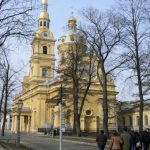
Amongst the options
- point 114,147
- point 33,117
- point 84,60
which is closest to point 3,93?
point 84,60

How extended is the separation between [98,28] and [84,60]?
937cm

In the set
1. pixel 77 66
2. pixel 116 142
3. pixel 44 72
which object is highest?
pixel 44 72

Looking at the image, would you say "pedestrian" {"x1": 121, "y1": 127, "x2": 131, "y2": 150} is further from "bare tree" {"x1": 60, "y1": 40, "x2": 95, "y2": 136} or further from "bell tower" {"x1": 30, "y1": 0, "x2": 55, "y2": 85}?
"bell tower" {"x1": 30, "y1": 0, "x2": 55, "y2": 85}

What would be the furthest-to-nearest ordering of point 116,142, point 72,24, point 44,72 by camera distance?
point 44,72 < point 72,24 < point 116,142

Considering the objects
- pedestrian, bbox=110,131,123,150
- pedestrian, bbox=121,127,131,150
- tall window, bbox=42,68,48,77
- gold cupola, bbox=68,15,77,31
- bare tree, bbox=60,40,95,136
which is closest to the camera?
pedestrian, bbox=110,131,123,150

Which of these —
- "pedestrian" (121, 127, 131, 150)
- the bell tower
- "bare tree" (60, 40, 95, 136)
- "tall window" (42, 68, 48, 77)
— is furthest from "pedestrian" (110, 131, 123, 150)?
"tall window" (42, 68, 48, 77)

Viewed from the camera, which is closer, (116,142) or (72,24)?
(116,142)

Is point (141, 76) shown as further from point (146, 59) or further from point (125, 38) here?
point (125, 38)

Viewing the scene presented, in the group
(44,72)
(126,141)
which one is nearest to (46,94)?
(44,72)

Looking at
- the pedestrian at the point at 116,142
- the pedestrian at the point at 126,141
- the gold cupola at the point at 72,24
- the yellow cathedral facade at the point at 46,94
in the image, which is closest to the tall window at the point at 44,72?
the yellow cathedral facade at the point at 46,94

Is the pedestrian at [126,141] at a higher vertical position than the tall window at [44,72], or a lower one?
lower

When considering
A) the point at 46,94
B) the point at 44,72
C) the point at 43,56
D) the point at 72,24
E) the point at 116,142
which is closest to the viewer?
the point at 116,142

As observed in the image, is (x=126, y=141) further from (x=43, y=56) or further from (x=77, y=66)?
(x=43, y=56)

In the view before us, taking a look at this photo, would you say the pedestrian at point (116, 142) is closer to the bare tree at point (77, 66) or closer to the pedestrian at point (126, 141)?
the pedestrian at point (126, 141)
